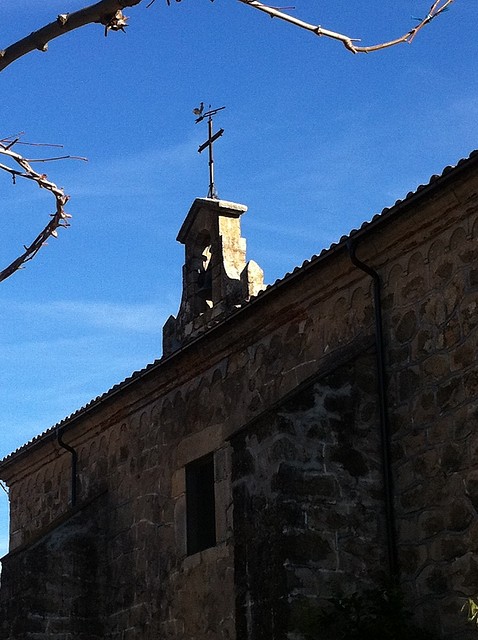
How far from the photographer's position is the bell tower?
51.4 feet

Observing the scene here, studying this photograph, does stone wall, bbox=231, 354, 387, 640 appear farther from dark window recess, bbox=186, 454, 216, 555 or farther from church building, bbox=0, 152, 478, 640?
dark window recess, bbox=186, 454, 216, 555

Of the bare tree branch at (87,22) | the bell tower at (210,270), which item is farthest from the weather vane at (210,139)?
the bare tree branch at (87,22)

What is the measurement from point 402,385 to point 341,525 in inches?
50.1

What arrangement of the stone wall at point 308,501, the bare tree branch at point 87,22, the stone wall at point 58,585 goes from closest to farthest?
the bare tree branch at point 87,22, the stone wall at point 308,501, the stone wall at point 58,585

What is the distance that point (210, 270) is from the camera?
1648 cm

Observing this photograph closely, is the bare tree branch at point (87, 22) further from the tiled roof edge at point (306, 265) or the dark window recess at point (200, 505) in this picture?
the dark window recess at point (200, 505)

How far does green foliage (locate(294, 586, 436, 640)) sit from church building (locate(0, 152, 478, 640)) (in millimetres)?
87

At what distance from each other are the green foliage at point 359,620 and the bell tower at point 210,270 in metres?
6.48

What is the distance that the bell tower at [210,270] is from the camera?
1566cm

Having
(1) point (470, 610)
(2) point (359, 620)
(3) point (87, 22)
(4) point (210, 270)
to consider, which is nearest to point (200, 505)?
(2) point (359, 620)

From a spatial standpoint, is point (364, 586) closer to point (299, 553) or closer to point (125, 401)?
point (299, 553)

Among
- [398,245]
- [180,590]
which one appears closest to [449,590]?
[398,245]

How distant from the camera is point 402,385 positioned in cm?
1022

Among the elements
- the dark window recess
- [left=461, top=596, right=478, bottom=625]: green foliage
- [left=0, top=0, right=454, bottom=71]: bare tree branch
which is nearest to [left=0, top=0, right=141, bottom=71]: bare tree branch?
[left=0, top=0, right=454, bottom=71]: bare tree branch
